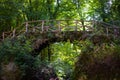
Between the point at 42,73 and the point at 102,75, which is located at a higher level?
the point at 102,75

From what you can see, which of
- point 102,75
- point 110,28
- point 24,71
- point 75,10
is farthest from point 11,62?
point 75,10

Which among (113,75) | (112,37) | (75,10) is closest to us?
(113,75)

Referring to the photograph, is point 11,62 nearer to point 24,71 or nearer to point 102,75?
point 24,71

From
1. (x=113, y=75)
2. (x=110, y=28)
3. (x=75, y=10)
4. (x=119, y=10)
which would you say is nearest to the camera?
(x=113, y=75)

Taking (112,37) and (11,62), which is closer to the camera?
(11,62)

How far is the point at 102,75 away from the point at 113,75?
33 centimetres

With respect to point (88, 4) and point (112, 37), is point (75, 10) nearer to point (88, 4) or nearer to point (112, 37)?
point (88, 4)

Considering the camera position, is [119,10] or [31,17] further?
[31,17]

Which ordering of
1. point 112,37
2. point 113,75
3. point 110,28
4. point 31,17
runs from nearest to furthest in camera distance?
point 113,75
point 112,37
point 110,28
point 31,17

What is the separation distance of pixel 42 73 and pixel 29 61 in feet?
2.88

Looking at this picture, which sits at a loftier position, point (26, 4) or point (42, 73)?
point (26, 4)

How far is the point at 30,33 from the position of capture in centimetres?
1731

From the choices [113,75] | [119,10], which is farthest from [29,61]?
[119,10]

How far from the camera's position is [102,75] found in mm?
8812
